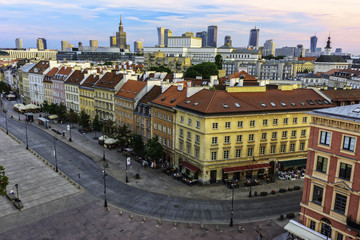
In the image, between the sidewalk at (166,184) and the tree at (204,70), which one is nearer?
the sidewalk at (166,184)

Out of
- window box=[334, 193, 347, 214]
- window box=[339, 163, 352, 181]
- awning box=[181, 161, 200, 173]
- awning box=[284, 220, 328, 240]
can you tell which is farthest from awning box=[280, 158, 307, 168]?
window box=[339, 163, 352, 181]

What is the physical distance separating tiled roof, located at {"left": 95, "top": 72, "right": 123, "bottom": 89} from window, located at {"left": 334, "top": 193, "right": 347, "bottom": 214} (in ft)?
211

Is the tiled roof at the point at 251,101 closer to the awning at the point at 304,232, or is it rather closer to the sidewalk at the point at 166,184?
the sidewalk at the point at 166,184

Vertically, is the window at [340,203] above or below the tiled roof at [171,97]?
below

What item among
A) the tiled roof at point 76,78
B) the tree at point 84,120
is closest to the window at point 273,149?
the tree at point 84,120

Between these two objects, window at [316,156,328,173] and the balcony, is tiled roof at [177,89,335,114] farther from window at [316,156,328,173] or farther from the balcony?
the balcony

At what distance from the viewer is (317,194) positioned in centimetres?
3406

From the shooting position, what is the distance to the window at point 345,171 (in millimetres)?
30812

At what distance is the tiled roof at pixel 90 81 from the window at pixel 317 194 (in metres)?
75.2

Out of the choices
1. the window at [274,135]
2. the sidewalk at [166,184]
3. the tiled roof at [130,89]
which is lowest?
the sidewalk at [166,184]

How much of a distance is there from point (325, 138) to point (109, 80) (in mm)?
68621

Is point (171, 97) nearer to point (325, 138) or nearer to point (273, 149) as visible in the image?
point (273, 149)

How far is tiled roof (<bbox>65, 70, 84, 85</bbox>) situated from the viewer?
336 feet

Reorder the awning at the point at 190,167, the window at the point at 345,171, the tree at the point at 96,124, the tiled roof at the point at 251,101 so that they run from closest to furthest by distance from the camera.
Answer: the window at the point at 345,171 → the tiled roof at the point at 251,101 → the awning at the point at 190,167 → the tree at the point at 96,124
